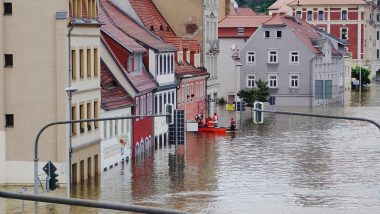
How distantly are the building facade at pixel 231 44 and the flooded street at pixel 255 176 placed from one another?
33175 millimetres

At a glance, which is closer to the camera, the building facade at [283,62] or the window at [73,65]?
the window at [73,65]

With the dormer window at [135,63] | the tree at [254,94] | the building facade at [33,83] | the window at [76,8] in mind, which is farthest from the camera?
the tree at [254,94]

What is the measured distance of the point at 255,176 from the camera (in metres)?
47.3

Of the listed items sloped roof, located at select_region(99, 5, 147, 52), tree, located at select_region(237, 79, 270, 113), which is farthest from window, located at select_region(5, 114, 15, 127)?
tree, located at select_region(237, 79, 270, 113)

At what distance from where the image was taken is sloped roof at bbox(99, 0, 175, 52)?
6480cm

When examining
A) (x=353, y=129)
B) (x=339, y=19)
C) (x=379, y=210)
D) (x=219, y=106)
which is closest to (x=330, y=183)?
(x=379, y=210)

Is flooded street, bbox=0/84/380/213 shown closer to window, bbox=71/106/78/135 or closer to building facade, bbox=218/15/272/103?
window, bbox=71/106/78/135

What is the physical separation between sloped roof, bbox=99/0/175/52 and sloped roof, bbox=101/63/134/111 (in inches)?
367

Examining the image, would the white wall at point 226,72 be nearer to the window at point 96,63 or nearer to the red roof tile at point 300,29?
the red roof tile at point 300,29

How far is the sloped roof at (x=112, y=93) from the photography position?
5057 cm

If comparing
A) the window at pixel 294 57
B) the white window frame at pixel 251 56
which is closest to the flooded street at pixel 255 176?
the window at pixel 294 57

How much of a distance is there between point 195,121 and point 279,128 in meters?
5.55

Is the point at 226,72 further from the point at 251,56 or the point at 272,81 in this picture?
the point at 272,81

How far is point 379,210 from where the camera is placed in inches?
1448
